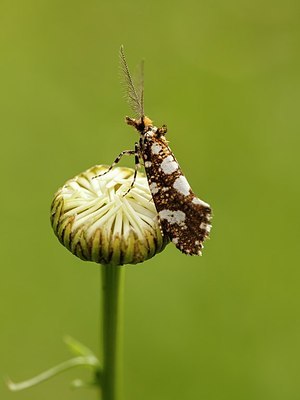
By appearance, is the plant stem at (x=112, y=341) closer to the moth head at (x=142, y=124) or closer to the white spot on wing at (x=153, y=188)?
the white spot on wing at (x=153, y=188)

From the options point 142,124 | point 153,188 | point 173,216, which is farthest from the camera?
point 142,124

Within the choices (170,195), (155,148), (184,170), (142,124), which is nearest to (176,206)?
(170,195)

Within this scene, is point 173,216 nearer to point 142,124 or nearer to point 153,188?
point 153,188

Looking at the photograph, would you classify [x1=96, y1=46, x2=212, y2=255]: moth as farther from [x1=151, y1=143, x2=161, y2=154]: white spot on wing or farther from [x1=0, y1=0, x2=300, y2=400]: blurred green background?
[x1=0, y1=0, x2=300, y2=400]: blurred green background

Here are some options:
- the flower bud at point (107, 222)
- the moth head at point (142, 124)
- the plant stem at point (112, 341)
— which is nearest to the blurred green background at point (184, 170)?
the plant stem at point (112, 341)

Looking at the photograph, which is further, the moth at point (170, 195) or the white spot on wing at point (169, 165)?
the white spot on wing at point (169, 165)
